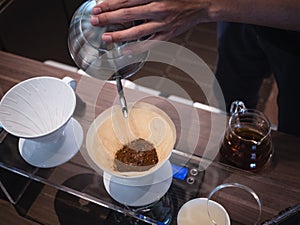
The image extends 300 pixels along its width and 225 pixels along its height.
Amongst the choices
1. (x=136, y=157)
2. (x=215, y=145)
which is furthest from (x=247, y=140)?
(x=136, y=157)

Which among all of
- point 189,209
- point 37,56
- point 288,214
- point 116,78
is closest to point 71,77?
point 116,78

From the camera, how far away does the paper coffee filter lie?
2.20 feet

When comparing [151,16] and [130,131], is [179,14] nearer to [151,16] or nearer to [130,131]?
[151,16]

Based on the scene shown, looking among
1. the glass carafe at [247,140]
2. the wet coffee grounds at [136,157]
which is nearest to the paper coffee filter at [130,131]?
the wet coffee grounds at [136,157]

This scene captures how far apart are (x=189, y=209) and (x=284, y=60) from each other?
1.57 ft

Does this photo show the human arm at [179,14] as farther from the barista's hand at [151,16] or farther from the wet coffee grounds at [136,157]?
the wet coffee grounds at [136,157]

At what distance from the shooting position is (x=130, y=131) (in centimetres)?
71

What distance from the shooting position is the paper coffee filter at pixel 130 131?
0.67m

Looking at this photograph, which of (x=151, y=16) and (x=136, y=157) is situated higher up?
(x=151, y=16)

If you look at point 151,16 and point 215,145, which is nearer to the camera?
point 151,16

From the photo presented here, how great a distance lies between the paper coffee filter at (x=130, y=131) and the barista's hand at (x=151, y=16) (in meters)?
0.14

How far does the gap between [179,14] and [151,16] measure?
0.07 metres

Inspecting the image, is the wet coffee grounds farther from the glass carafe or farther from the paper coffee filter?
the glass carafe

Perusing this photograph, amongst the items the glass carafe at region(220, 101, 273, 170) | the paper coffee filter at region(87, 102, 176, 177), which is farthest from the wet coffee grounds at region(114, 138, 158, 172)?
the glass carafe at region(220, 101, 273, 170)
